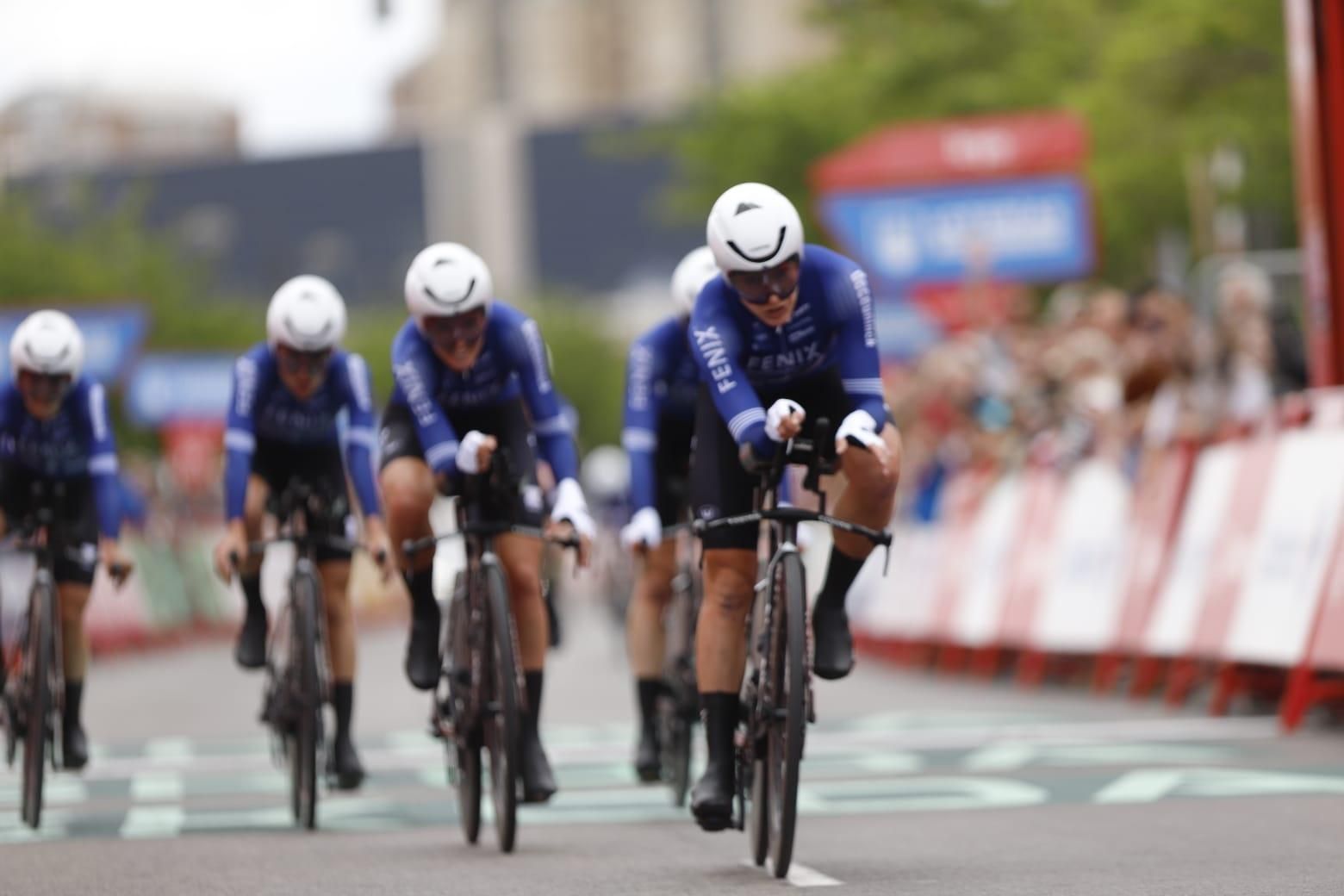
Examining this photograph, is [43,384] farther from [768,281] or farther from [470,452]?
[768,281]

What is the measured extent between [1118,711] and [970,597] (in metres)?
5.27

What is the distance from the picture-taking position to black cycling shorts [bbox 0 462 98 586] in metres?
12.2

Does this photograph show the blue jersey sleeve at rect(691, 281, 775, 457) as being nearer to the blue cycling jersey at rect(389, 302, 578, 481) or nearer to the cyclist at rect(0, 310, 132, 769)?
the blue cycling jersey at rect(389, 302, 578, 481)

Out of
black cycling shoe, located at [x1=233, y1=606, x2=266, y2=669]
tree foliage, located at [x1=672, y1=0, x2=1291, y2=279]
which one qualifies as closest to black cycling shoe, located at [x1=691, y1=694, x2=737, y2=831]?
black cycling shoe, located at [x1=233, y1=606, x2=266, y2=669]

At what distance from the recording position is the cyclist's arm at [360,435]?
11.9 m

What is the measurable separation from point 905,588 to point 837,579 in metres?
14.6

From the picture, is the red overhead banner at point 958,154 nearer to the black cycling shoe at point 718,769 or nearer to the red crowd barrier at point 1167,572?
the red crowd barrier at point 1167,572

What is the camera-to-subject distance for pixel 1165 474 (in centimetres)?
1659

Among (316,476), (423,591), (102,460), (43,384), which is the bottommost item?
(423,591)

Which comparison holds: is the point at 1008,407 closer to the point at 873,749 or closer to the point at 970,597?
the point at 970,597

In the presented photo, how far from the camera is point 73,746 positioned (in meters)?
12.0

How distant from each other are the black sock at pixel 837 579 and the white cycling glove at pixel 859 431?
557 millimetres

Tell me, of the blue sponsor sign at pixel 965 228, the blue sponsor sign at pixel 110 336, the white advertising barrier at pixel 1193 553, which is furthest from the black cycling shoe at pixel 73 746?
the blue sponsor sign at pixel 110 336

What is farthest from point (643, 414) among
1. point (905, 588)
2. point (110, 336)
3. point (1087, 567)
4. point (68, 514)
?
point (110, 336)
